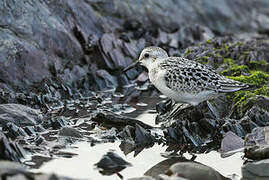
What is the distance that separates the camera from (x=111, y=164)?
7.38 meters

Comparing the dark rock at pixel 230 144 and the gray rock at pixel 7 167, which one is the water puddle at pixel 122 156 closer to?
the dark rock at pixel 230 144

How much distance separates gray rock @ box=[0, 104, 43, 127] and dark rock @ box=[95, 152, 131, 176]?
2267mm

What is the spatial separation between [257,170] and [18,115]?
15.4 ft

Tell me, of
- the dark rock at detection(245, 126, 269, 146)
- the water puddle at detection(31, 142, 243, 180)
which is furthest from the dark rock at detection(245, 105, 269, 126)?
the water puddle at detection(31, 142, 243, 180)

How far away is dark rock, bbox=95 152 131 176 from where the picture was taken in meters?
7.29

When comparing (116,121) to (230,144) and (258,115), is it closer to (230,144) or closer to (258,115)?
(230,144)

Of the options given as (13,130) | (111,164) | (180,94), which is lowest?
(111,164)

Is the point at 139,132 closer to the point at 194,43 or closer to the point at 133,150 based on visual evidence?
the point at 133,150

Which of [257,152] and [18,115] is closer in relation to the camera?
[257,152]

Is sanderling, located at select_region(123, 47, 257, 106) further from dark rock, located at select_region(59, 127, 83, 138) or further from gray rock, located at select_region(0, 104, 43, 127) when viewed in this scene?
gray rock, located at select_region(0, 104, 43, 127)

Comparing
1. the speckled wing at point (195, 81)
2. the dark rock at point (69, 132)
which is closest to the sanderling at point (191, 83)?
the speckled wing at point (195, 81)

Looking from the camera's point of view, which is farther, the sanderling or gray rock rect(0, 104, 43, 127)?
the sanderling

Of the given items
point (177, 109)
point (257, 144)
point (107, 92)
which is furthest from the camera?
point (107, 92)

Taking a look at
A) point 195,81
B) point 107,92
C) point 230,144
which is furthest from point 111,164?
point 107,92
